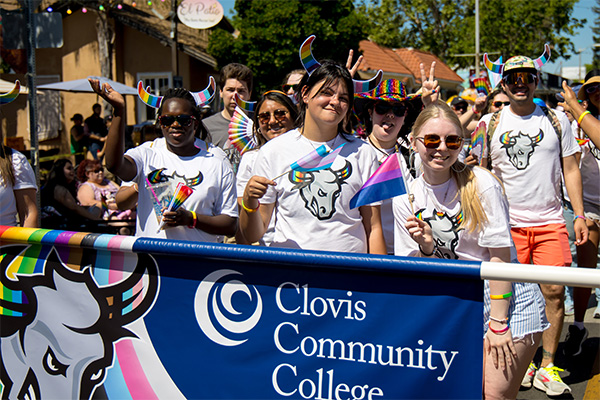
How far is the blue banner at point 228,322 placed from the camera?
2.33 metres

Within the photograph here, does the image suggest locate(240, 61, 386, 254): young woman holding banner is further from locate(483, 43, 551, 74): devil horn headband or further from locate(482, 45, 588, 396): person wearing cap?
locate(483, 43, 551, 74): devil horn headband

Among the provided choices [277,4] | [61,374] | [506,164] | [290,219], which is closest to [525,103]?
[506,164]

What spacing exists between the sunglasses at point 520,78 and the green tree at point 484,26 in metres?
36.5

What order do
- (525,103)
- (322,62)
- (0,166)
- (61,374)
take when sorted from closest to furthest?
(61,374)
(322,62)
(0,166)
(525,103)

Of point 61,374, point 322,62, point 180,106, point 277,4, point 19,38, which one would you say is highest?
point 277,4

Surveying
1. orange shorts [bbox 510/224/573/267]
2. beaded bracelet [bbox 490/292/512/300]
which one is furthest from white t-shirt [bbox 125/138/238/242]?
orange shorts [bbox 510/224/573/267]

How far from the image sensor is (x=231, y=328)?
256cm

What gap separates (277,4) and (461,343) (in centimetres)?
1961

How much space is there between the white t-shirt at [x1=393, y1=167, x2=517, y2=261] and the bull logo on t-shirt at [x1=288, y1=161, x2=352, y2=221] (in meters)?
0.33

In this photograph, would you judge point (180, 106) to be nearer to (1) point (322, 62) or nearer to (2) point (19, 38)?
(1) point (322, 62)

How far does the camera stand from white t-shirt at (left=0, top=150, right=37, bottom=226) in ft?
12.7

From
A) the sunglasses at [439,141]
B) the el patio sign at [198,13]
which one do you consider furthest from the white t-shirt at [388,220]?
the el patio sign at [198,13]

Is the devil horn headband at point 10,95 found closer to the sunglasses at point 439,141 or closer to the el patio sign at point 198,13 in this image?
the sunglasses at point 439,141

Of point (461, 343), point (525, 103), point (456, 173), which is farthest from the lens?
point (525, 103)
